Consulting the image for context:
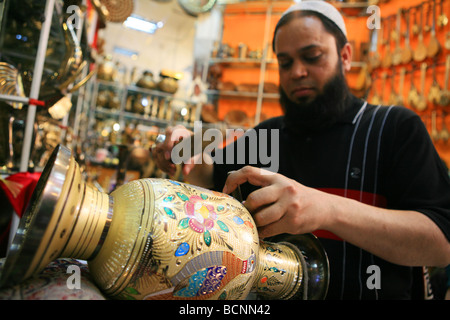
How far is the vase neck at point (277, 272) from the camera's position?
63cm

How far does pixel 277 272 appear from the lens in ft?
2.12

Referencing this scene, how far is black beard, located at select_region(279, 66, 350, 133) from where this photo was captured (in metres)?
1.35

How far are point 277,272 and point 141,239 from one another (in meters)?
0.32

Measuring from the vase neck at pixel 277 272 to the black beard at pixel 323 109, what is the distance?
791 mm

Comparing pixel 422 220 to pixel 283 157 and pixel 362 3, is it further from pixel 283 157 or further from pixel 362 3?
pixel 362 3

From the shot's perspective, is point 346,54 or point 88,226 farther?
point 346,54

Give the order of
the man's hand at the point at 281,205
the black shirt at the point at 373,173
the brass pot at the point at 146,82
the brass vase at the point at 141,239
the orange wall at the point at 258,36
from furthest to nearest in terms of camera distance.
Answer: the brass pot at the point at 146,82, the orange wall at the point at 258,36, the black shirt at the point at 373,173, the man's hand at the point at 281,205, the brass vase at the point at 141,239

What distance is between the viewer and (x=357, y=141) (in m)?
1.22
